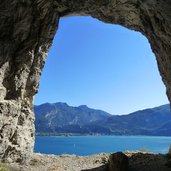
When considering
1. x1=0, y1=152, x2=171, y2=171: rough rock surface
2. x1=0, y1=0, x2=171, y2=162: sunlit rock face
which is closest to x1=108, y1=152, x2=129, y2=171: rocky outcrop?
x1=0, y1=152, x2=171, y2=171: rough rock surface

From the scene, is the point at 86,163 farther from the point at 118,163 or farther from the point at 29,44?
the point at 29,44

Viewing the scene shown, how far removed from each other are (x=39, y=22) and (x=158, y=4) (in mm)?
9685

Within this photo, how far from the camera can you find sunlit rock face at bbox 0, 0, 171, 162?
902 inches

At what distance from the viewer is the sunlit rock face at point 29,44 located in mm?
22922

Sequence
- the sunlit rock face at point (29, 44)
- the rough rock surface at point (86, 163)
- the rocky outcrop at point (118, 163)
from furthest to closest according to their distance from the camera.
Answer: the sunlit rock face at point (29, 44), the rough rock surface at point (86, 163), the rocky outcrop at point (118, 163)

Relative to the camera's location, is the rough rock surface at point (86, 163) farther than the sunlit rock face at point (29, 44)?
No

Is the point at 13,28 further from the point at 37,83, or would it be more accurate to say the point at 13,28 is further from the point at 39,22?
the point at 37,83

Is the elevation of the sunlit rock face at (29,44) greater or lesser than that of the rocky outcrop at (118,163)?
greater

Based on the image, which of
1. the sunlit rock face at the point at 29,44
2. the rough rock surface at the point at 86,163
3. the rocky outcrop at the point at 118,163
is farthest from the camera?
the sunlit rock face at the point at 29,44

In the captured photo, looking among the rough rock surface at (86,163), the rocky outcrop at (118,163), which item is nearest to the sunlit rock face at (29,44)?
the rough rock surface at (86,163)

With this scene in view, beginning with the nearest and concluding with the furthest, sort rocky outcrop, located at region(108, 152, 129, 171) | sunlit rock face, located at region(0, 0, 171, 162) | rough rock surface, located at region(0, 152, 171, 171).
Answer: rocky outcrop, located at region(108, 152, 129, 171) < rough rock surface, located at region(0, 152, 171, 171) < sunlit rock face, located at region(0, 0, 171, 162)

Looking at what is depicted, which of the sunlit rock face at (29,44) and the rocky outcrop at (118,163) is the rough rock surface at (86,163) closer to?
the rocky outcrop at (118,163)

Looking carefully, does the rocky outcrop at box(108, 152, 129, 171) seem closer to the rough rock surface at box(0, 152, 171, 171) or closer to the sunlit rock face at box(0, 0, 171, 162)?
the rough rock surface at box(0, 152, 171, 171)

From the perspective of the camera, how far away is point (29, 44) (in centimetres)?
2495
